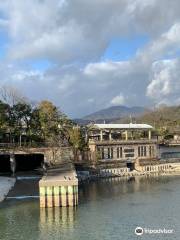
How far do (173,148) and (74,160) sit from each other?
48377 millimetres

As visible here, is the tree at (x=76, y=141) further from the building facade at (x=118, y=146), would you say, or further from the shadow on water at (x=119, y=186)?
the shadow on water at (x=119, y=186)

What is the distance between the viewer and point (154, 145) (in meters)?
114

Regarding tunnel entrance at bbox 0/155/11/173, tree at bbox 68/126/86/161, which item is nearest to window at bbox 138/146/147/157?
tree at bbox 68/126/86/161

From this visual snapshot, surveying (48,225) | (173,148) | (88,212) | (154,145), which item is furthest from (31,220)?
(173,148)

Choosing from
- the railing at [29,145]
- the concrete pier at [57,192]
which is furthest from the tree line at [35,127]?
the concrete pier at [57,192]

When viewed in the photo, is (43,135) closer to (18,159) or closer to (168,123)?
(18,159)

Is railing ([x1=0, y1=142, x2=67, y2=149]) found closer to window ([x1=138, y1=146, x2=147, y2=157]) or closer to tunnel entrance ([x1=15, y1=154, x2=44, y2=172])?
tunnel entrance ([x1=15, y1=154, x2=44, y2=172])

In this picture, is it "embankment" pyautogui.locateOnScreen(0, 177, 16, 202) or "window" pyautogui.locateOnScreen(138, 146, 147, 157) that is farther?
"window" pyautogui.locateOnScreen(138, 146, 147, 157)

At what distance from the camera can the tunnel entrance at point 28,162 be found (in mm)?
100125

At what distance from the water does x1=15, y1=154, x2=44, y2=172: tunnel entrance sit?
1072 inches

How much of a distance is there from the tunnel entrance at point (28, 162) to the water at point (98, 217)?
2722cm

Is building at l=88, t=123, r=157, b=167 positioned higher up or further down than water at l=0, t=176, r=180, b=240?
higher up

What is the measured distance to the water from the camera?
4672 centimetres

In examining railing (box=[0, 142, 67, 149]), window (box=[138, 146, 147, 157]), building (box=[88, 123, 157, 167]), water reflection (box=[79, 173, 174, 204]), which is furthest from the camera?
window (box=[138, 146, 147, 157])
